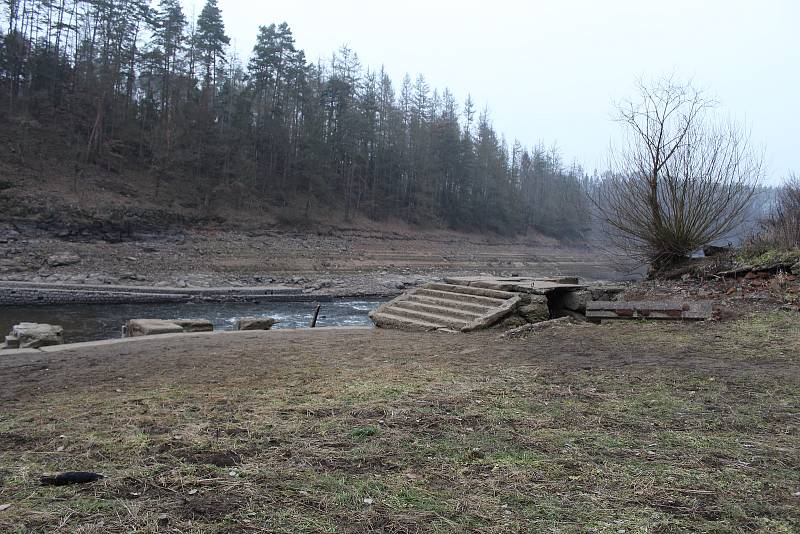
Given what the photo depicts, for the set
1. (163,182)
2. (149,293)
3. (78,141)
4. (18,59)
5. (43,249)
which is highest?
(18,59)

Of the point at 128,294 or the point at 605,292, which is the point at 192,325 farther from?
the point at 128,294

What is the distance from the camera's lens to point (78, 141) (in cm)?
3750

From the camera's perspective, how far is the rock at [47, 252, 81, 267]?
81.8 feet

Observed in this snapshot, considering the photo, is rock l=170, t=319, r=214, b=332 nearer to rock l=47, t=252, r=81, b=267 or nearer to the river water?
the river water

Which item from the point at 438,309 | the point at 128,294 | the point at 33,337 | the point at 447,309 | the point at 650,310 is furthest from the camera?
the point at 128,294

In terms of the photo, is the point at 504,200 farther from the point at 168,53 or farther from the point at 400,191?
the point at 168,53

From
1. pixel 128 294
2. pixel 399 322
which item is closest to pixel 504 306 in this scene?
pixel 399 322

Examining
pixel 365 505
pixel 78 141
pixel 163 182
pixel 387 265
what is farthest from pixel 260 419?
pixel 78 141

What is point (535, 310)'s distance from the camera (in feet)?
35.3

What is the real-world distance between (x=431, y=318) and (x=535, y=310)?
2.19 m

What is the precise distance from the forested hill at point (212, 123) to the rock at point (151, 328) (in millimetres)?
25390

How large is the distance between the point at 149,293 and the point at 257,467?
2226 centimetres

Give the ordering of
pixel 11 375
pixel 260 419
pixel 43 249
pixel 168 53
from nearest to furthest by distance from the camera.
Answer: pixel 260 419, pixel 11 375, pixel 43 249, pixel 168 53

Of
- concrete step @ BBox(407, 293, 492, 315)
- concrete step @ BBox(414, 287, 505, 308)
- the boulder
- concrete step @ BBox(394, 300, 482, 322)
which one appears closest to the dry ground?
concrete step @ BBox(394, 300, 482, 322)
